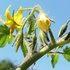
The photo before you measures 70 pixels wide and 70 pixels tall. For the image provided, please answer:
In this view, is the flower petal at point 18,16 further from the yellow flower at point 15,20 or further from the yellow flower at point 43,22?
the yellow flower at point 43,22

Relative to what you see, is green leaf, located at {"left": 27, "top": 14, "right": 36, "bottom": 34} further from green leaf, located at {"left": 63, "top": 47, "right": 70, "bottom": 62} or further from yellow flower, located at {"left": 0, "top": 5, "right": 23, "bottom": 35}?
green leaf, located at {"left": 63, "top": 47, "right": 70, "bottom": 62}

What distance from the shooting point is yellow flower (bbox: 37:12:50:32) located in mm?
1198

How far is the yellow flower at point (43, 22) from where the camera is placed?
47.2 inches

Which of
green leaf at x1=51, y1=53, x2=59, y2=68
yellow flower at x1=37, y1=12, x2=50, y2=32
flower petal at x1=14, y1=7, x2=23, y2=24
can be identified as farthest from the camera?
green leaf at x1=51, y1=53, x2=59, y2=68

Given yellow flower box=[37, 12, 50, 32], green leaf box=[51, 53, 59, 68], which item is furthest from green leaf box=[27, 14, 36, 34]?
green leaf box=[51, 53, 59, 68]

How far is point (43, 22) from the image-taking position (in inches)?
48.8

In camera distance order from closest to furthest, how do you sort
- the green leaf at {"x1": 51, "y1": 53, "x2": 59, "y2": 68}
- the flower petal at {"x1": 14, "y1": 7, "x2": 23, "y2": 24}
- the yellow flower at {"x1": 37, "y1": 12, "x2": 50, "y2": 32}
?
the yellow flower at {"x1": 37, "y1": 12, "x2": 50, "y2": 32}, the flower petal at {"x1": 14, "y1": 7, "x2": 23, "y2": 24}, the green leaf at {"x1": 51, "y1": 53, "x2": 59, "y2": 68}

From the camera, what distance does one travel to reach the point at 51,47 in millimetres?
1262

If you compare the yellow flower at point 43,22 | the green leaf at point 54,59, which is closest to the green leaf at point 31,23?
the yellow flower at point 43,22

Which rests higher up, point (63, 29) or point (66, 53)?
point (63, 29)

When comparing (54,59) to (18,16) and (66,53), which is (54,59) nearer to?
(66,53)

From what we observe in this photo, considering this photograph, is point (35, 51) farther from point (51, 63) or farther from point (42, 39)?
point (51, 63)

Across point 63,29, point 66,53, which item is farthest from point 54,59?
point 63,29

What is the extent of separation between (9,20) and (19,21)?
0.04m
